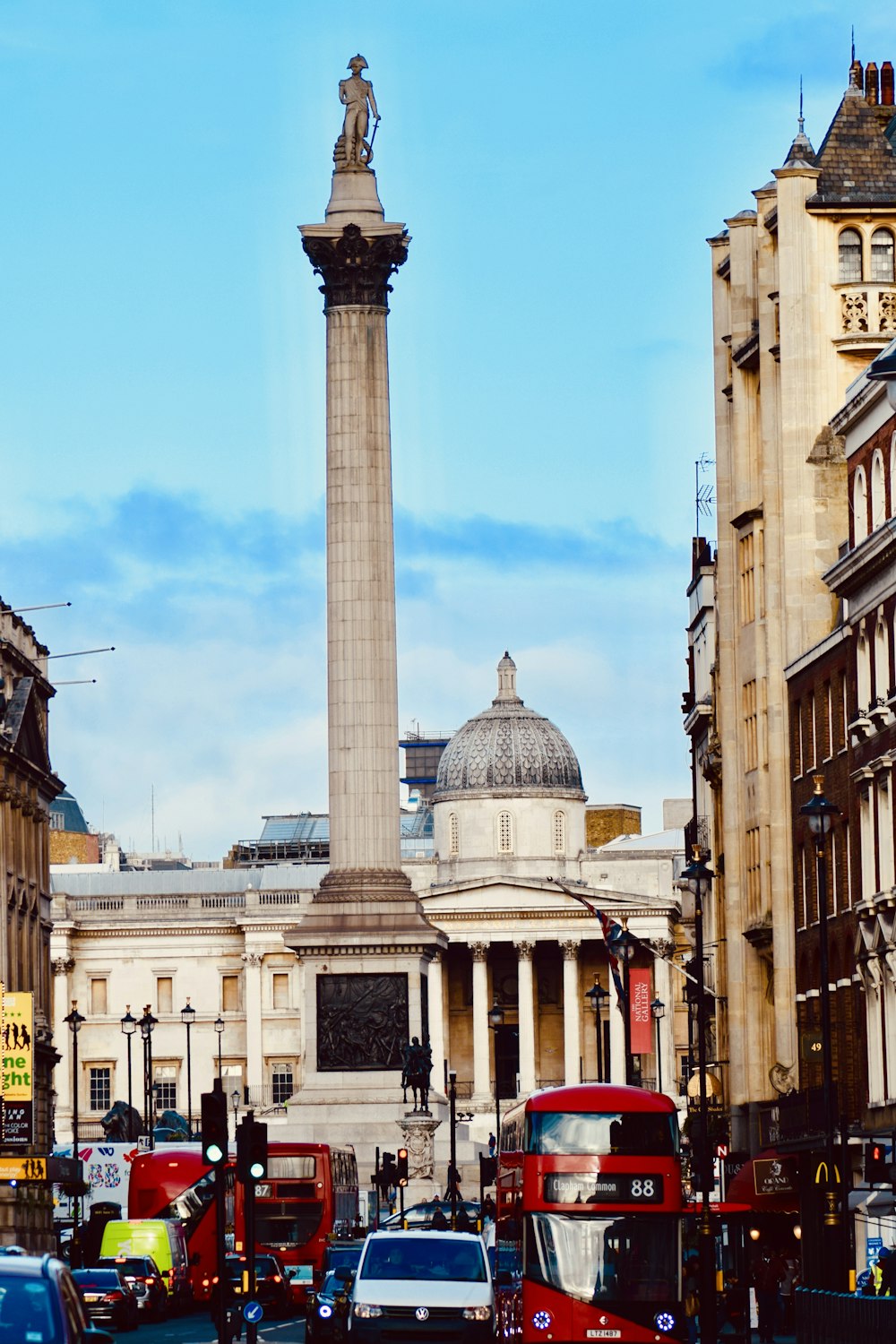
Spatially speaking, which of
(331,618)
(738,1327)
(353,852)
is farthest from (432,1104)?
(738,1327)

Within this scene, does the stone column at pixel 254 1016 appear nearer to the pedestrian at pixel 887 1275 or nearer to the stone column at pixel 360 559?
the stone column at pixel 360 559

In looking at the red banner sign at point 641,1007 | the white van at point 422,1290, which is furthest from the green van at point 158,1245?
the white van at point 422,1290

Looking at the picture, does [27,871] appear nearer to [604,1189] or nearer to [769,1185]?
[769,1185]

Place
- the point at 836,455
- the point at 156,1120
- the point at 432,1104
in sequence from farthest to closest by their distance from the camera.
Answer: the point at 156,1120, the point at 432,1104, the point at 836,455

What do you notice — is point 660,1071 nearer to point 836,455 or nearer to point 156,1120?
point 156,1120

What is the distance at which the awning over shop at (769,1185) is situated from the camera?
68438 mm

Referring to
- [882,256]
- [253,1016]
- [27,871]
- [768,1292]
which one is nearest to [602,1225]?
[768,1292]

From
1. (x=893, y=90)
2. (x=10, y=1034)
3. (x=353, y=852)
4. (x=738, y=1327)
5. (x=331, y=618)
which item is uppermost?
(x=893, y=90)

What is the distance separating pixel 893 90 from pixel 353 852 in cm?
3835

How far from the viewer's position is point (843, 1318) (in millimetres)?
38219

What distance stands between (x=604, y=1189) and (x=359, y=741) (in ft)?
223

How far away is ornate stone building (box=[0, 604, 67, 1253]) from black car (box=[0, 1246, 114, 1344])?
225 feet

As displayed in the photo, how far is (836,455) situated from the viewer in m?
72.9

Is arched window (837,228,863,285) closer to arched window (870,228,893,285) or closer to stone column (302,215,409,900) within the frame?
arched window (870,228,893,285)
